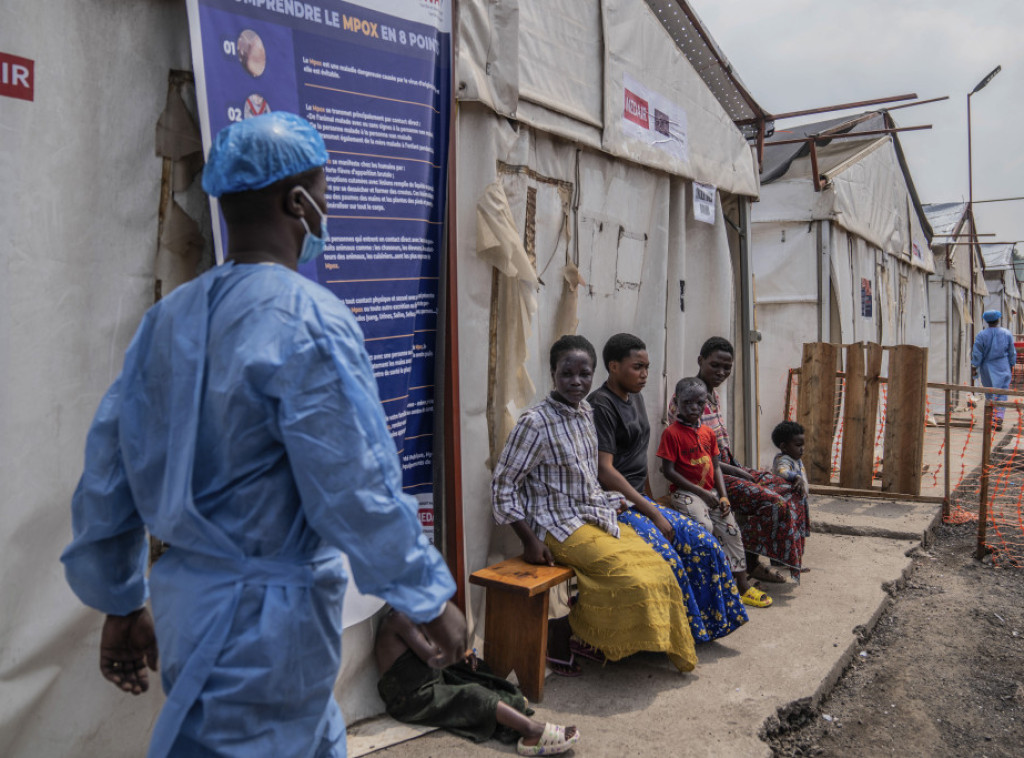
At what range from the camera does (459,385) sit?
3.50 meters

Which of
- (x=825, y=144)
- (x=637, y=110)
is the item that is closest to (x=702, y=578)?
(x=637, y=110)

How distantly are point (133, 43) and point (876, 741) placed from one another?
3765 mm

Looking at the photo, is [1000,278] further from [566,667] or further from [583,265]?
[566,667]

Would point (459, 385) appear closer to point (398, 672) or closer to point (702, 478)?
point (398, 672)

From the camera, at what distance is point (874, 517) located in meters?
6.61

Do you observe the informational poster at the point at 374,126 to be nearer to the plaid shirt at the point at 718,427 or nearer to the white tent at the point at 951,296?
the plaid shirt at the point at 718,427

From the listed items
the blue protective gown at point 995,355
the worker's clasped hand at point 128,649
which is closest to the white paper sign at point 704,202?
the worker's clasped hand at point 128,649

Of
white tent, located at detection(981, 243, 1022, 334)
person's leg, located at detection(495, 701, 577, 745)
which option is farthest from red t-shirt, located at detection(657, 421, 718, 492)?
white tent, located at detection(981, 243, 1022, 334)

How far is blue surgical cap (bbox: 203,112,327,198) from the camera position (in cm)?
151

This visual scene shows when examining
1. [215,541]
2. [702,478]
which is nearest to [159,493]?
[215,541]

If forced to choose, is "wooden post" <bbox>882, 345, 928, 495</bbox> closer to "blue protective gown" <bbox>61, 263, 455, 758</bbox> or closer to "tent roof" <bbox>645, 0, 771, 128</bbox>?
"tent roof" <bbox>645, 0, 771, 128</bbox>

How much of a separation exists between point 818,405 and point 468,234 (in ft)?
17.0

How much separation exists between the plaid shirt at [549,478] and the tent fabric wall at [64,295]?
5.30ft

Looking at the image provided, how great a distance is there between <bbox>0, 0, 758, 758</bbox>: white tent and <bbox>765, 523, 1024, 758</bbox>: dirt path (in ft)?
5.64
